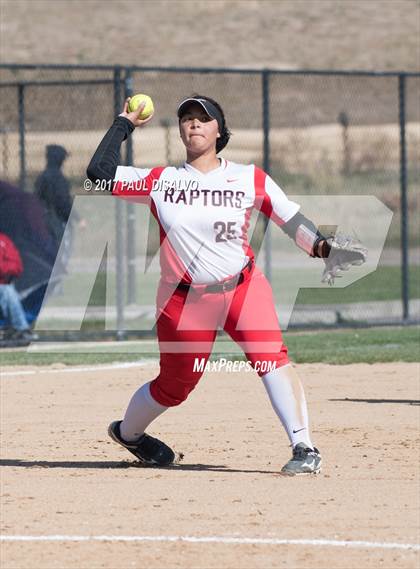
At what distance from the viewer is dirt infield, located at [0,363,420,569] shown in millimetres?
6590

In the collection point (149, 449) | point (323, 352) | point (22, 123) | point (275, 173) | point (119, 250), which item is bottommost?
point (275, 173)

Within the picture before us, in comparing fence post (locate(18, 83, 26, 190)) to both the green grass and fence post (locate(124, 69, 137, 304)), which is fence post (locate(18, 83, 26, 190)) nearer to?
fence post (locate(124, 69, 137, 304))

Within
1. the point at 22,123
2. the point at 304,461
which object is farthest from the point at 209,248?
the point at 22,123

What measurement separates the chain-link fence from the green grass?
1071mm

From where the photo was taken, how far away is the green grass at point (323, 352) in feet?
45.5

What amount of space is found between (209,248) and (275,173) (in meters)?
29.4

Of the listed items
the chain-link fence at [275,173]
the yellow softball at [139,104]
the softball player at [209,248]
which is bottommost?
the chain-link fence at [275,173]

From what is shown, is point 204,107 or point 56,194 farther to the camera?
point 56,194

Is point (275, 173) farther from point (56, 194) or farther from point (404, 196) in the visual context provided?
point (56, 194)

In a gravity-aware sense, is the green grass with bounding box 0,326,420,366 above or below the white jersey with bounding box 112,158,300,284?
below

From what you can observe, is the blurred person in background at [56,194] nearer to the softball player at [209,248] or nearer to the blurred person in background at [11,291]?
the blurred person in background at [11,291]

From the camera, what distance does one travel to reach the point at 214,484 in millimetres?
8109

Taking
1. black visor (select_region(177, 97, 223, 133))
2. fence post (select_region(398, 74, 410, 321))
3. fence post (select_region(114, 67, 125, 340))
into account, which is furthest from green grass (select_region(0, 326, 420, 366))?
black visor (select_region(177, 97, 223, 133))

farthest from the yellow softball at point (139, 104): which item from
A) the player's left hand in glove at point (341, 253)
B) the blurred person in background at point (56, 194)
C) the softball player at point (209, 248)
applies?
the blurred person in background at point (56, 194)
